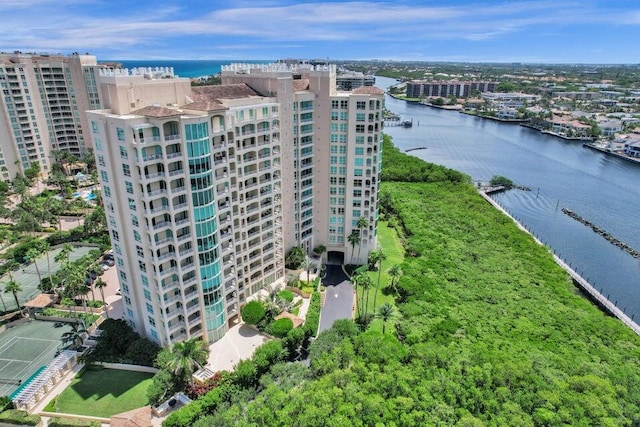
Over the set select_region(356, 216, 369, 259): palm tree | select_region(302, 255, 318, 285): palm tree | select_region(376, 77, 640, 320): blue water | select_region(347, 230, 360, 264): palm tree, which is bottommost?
select_region(376, 77, 640, 320): blue water

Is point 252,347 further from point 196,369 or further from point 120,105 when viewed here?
point 120,105

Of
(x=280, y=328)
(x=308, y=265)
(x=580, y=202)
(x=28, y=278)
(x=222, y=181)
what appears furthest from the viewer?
(x=580, y=202)

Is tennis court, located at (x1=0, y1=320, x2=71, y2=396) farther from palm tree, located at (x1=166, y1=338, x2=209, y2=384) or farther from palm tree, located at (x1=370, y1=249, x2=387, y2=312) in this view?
palm tree, located at (x1=370, y1=249, x2=387, y2=312)

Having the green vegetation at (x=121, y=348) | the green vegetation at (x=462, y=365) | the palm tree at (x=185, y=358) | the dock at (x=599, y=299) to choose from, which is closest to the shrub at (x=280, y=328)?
the green vegetation at (x=462, y=365)

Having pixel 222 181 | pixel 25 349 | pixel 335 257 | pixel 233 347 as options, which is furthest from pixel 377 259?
pixel 25 349

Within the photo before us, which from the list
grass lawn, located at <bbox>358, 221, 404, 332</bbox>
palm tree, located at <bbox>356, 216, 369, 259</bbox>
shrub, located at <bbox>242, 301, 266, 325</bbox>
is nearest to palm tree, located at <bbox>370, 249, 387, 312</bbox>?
grass lawn, located at <bbox>358, 221, 404, 332</bbox>

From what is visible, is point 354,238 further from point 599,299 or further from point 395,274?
point 599,299
